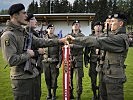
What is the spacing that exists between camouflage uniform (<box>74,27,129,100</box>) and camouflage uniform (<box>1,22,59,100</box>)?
127 centimetres

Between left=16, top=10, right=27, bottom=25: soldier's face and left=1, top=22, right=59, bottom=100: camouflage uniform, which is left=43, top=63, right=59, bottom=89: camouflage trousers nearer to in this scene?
left=1, top=22, right=59, bottom=100: camouflage uniform

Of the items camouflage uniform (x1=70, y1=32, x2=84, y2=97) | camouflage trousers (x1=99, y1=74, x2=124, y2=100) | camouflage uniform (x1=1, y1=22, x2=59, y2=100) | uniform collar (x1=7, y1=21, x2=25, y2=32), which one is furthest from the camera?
camouflage uniform (x1=70, y1=32, x2=84, y2=97)

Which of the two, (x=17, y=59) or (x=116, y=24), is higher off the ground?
(x=116, y=24)

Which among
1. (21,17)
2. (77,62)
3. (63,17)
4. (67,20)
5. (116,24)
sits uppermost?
(21,17)

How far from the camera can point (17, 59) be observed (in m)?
5.50

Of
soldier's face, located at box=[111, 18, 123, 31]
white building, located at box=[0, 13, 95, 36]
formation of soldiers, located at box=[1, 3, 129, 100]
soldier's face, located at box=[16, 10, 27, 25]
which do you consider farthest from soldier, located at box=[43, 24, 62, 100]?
white building, located at box=[0, 13, 95, 36]

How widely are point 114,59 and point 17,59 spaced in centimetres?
236

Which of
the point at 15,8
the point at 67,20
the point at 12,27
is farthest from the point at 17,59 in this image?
the point at 67,20

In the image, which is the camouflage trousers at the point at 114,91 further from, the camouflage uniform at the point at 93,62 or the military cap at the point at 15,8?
the camouflage uniform at the point at 93,62

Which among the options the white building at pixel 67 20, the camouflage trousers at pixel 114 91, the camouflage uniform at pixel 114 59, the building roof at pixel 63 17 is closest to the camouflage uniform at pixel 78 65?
the camouflage uniform at pixel 114 59

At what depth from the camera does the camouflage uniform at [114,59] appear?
6.63 m

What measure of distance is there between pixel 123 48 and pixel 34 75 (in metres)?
2.00

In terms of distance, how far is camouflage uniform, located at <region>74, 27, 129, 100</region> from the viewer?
6.63 m

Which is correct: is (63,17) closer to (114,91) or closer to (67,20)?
(67,20)
